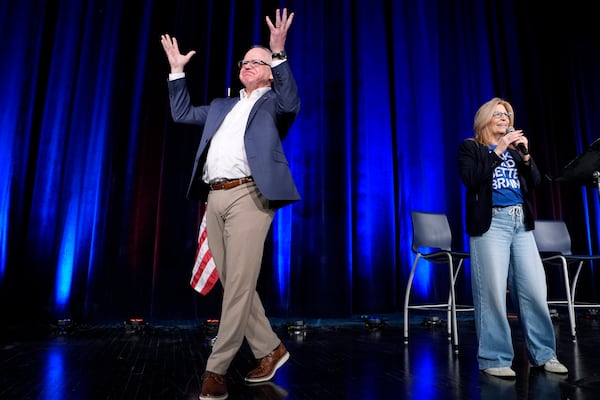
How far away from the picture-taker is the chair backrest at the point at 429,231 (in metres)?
3.02

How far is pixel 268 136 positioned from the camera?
5.37ft

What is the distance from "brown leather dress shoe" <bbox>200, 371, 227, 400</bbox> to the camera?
1430mm

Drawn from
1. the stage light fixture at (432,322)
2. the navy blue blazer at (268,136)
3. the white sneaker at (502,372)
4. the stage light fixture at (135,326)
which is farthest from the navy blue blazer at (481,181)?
the stage light fixture at (135,326)

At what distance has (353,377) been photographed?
70.6 inches

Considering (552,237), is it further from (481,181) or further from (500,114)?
(481,181)

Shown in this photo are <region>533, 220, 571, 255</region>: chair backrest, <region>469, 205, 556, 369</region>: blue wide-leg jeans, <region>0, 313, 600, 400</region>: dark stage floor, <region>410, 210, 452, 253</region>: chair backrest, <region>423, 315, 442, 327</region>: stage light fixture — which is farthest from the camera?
<region>423, 315, 442, 327</region>: stage light fixture

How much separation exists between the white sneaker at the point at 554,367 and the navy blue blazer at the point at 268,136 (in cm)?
129

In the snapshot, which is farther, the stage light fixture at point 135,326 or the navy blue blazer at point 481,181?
the stage light fixture at point 135,326

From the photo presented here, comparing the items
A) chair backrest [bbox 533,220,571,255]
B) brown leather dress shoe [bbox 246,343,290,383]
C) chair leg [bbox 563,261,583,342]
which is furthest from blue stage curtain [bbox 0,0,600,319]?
brown leather dress shoe [bbox 246,343,290,383]

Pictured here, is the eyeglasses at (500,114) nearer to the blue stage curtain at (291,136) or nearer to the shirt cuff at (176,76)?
the shirt cuff at (176,76)

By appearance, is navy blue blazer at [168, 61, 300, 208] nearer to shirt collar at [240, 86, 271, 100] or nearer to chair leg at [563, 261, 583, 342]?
shirt collar at [240, 86, 271, 100]

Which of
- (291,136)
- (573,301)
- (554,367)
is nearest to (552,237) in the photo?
(573,301)

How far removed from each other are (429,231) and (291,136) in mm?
1759

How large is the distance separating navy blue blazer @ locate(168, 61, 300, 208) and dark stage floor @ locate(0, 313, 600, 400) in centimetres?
74
